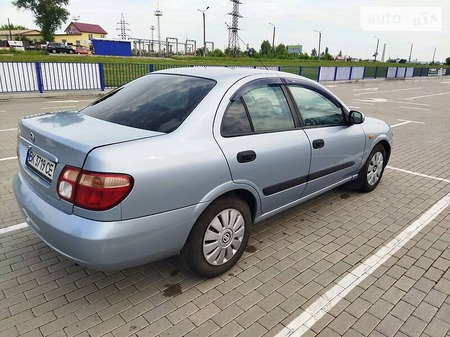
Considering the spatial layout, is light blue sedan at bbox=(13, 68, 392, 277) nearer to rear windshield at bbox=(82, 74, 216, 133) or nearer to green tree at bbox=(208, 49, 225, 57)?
rear windshield at bbox=(82, 74, 216, 133)

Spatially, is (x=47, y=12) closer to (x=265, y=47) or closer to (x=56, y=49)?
(x=56, y=49)

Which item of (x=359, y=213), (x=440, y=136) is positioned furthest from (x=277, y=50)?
(x=359, y=213)

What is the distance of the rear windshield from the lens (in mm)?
2572

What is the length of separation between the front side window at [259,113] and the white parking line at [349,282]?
4.59 feet

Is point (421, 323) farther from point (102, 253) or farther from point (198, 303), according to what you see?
point (102, 253)

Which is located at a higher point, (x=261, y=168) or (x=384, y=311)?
(x=261, y=168)

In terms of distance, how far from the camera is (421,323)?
2385 mm

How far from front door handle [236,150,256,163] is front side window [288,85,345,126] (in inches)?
35.1

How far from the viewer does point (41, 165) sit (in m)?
2.45

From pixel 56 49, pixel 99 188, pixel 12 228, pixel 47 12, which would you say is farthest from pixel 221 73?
pixel 47 12

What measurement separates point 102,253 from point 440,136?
9344mm

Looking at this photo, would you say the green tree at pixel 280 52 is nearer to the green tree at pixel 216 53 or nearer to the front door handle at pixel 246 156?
the green tree at pixel 216 53

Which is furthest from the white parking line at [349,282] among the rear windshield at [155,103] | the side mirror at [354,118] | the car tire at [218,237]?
the rear windshield at [155,103]

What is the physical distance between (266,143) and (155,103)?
0.97 m
